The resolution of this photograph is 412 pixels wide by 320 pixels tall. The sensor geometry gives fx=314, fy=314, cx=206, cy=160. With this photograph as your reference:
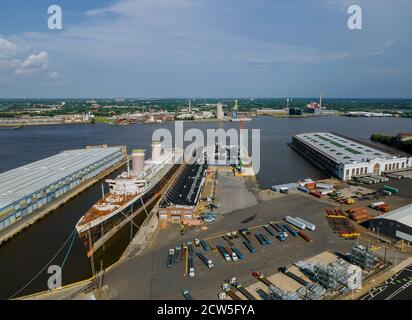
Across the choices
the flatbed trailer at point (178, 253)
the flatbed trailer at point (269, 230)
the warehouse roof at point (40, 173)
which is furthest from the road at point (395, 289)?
the warehouse roof at point (40, 173)

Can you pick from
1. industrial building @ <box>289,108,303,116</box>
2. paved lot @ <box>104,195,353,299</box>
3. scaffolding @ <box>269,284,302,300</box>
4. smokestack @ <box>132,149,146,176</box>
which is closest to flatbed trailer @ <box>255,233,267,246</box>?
paved lot @ <box>104,195,353,299</box>

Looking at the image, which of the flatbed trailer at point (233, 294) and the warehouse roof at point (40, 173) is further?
the warehouse roof at point (40, 173)

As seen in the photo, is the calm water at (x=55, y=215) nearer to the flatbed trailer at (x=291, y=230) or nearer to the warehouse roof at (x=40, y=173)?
the warehouse roof at (x=40, y=173)

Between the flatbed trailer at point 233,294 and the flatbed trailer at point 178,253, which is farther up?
the flatbed trailer at point 178,253

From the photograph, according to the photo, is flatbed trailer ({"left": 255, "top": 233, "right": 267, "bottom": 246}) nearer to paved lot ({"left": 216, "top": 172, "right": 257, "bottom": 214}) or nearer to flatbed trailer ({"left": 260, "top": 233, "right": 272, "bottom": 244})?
flatbed trailer ({"left": 260, "top": 233, "right": 272, "bottom": 244})

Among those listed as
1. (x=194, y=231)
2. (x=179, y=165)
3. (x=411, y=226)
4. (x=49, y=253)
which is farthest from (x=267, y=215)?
(x=179, y=165)
